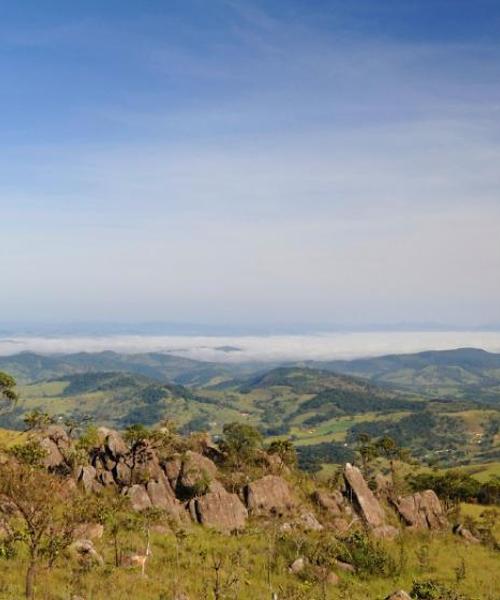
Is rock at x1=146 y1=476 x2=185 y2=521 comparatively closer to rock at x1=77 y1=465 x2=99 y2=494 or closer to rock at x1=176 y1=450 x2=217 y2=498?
rock at x1=176 y1=450 x2=217 y2=498

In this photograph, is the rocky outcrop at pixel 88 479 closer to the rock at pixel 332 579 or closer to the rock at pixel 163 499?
the rock at pixel 163 499

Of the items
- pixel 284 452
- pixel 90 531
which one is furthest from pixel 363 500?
pixel 90 531

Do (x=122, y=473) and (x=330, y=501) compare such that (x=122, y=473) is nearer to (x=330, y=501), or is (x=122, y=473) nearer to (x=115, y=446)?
(x=115, y=446)

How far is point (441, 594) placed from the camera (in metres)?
43.8

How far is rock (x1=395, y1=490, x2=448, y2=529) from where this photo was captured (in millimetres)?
83312

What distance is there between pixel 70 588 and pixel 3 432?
71.4 meters

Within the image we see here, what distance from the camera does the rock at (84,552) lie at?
1852 inches

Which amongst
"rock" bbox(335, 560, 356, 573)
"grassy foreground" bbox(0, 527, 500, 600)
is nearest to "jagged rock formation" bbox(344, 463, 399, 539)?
"grassy foreground" bbox(0, 527, 500, 600)

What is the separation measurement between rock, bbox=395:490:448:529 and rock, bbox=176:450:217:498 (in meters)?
30.0

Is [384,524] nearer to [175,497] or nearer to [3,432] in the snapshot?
[175,497]

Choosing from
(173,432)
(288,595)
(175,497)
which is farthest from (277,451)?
(288,595)

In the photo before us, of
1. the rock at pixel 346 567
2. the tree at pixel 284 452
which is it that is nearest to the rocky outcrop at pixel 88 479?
the rock at pixel 346 567

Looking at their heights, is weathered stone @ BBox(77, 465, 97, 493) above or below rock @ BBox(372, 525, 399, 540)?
above

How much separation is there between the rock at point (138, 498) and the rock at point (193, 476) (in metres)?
6.97
